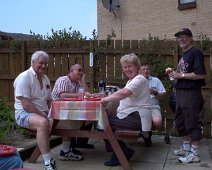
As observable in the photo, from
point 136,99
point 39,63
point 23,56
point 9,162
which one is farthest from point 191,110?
point 23,56

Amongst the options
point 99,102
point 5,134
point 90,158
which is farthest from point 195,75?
point 5,134

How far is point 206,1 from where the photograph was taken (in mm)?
13258

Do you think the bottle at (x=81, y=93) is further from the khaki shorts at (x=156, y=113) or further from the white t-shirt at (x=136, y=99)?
the khaki shorts at (x=156, y=113)

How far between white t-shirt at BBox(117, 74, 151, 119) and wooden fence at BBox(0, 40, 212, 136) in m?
2.74

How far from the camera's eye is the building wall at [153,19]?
524 inches

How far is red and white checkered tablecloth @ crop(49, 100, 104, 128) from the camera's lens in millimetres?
5129

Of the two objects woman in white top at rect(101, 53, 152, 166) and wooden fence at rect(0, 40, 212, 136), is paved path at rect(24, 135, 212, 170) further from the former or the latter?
wooden fence at rect(0, 40, 212, 136)

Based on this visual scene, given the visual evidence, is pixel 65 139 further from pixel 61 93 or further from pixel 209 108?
pixel 209 108

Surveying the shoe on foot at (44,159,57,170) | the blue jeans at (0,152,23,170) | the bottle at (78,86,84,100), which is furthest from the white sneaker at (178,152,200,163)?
the blue jeans at (0,152,23,170)

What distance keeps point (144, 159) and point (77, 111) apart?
4.30 feet

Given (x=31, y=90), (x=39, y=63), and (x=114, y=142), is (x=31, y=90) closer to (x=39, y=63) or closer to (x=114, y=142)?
(x=39, y=63)

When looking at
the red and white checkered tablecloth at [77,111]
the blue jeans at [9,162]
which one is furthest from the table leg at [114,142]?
the blue jeans at [9,162]

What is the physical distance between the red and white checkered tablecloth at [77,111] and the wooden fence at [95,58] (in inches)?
120

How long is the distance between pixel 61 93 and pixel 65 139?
75 cm
